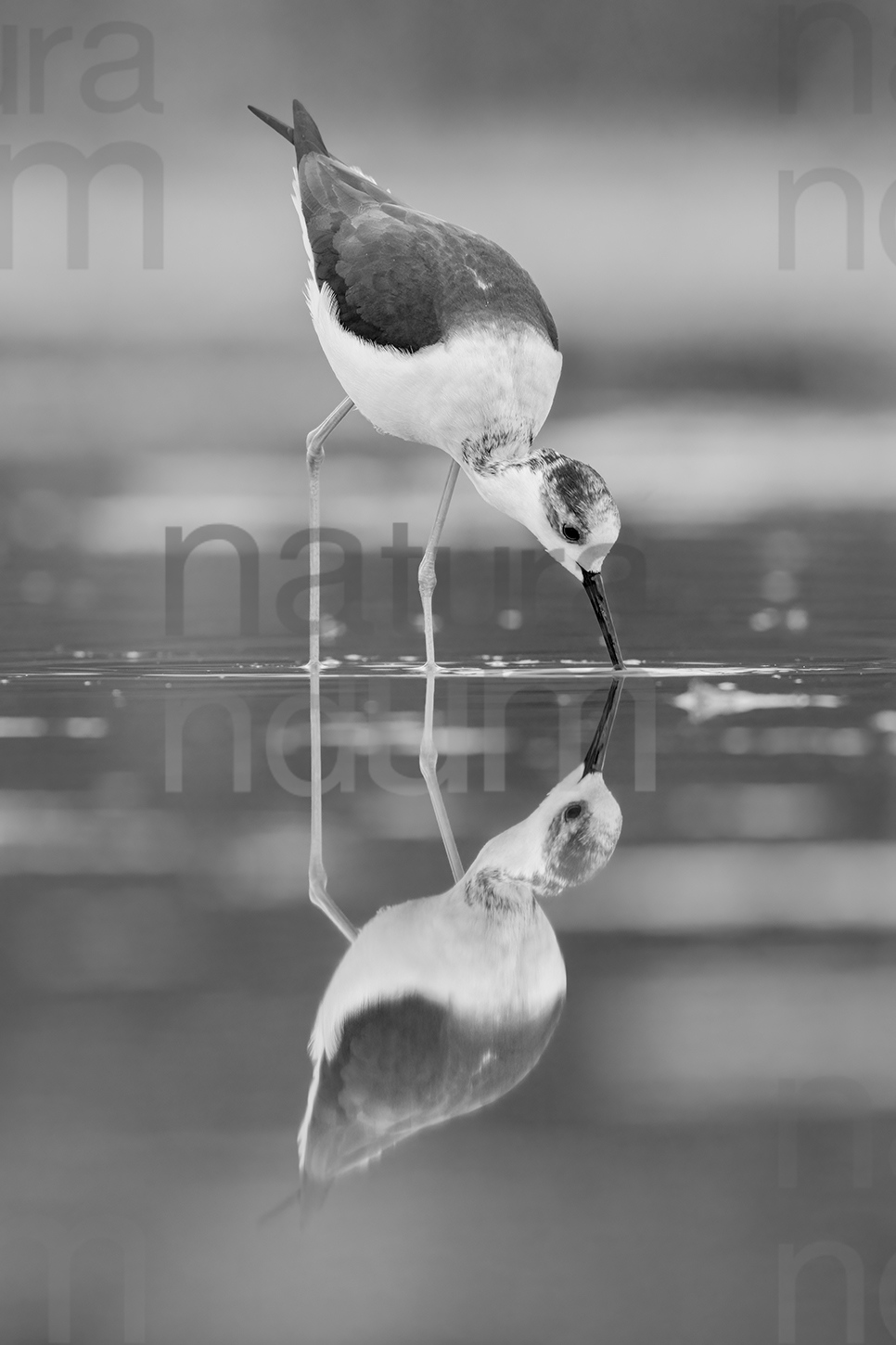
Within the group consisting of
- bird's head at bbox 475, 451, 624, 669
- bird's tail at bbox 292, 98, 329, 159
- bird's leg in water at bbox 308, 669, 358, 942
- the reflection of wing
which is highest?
bird's tail at bbox 292, 98, 329, 159

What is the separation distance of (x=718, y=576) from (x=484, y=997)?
132 inches

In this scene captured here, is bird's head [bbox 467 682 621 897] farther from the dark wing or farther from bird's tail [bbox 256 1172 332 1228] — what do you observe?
the dark wing

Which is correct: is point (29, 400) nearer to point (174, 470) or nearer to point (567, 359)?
point (174, 470)

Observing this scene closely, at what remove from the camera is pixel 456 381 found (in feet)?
9.84

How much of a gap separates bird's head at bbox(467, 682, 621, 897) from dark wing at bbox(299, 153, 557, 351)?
4.22 ft

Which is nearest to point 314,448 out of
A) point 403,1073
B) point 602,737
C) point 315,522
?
point 315,522

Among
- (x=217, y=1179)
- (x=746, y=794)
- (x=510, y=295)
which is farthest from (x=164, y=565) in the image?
(x=217, y=1179)

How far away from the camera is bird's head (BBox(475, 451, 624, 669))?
2869 millimetres

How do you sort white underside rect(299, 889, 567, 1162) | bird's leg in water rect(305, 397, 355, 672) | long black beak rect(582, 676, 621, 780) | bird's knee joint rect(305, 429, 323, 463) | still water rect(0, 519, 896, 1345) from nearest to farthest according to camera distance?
still water rect(0, 519, 896, 1345) < white underside rect(299, 889, 567, 1162) < long black beak rect(582, 676, 621, 780) < bird's leg in water rect(305, 397, 355, 672) < bird's knee joint rect(305, 429, 323, 463)

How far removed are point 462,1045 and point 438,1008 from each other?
92 mm

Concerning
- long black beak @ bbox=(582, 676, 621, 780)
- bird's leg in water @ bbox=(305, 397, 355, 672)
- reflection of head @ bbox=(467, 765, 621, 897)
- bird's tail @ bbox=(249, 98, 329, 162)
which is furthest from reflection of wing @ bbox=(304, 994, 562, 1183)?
bird's tail @ bbox=(249, 98, 329, 162)

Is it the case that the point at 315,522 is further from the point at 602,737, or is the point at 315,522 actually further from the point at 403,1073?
the point at 403,1073

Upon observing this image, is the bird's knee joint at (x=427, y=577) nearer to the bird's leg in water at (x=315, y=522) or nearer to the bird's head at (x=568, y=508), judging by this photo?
the bird's leg in water at (x=315, y=522)

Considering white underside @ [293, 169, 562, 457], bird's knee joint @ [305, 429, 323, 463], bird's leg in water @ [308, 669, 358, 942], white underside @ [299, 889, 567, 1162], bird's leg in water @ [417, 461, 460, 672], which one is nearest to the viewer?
white underside @ [299, 889, 567, 1162]
